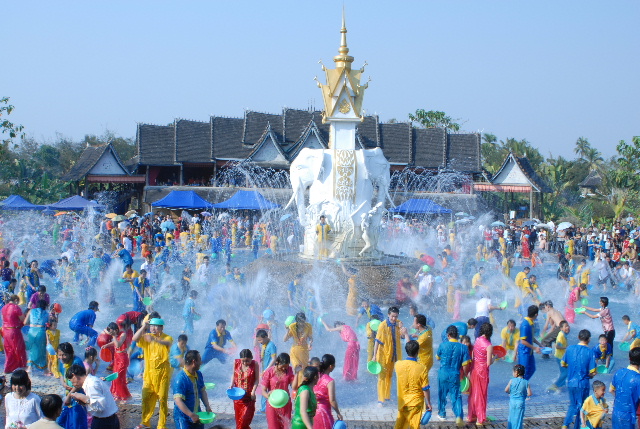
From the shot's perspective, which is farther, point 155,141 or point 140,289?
point 155,141

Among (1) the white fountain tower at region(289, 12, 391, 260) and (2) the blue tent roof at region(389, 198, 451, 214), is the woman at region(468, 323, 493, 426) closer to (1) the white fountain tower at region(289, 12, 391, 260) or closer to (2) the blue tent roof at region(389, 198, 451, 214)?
(1) the white fountain tower at region(289, 12, 391, 260)

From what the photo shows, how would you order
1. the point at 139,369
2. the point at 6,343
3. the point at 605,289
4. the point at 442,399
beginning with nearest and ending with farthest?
the point at 442,399 < the point at 139,369 < the point at 6,343 < the point at 605,289

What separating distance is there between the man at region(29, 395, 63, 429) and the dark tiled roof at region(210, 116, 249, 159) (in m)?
30.7

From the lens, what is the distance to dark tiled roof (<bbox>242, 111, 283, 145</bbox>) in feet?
118

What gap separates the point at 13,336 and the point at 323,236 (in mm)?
7367

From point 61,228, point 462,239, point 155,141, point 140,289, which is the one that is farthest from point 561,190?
point 140,289

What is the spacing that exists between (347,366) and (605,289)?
10937 millimetres

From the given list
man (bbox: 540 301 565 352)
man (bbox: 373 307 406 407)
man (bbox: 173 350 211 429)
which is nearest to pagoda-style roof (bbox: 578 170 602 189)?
man (bbox: 540 301 565 352)

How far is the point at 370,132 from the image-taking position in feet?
124

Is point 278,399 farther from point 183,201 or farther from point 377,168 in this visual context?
point 183,201

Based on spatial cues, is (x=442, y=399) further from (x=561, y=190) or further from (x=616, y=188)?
(x=561, y=190)

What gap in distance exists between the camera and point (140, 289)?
473 inches

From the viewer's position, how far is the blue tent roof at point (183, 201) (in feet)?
98.1

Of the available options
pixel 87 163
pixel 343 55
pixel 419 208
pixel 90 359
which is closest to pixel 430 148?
pixel 419 208
